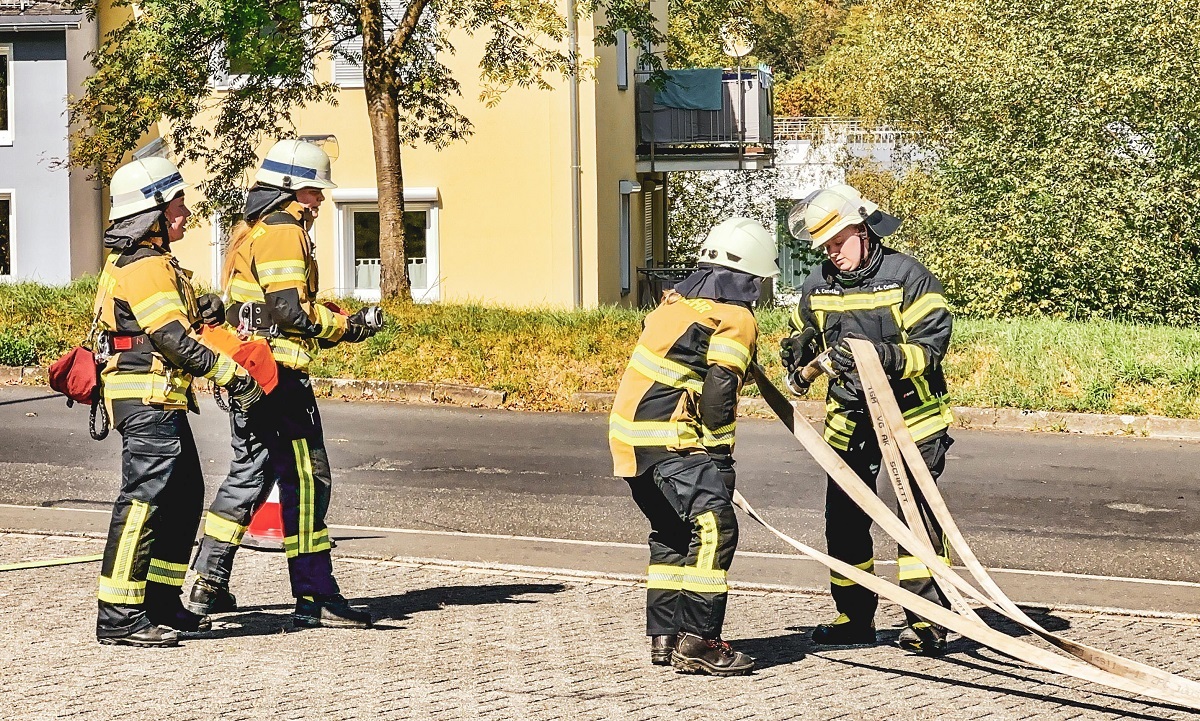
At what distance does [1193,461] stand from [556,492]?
5242 mm

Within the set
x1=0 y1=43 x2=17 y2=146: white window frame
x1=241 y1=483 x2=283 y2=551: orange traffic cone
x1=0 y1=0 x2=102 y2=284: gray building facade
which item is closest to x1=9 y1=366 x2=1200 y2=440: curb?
x1=241 y1=483 x2=283 y2=551: orange traffic cone

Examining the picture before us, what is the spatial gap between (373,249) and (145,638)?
19.6 m

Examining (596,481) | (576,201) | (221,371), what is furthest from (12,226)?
(221,371)

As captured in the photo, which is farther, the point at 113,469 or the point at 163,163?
the point at 113,469

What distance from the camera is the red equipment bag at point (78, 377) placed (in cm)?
599

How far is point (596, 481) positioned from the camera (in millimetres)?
10836

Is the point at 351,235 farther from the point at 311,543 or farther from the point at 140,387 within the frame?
the point at 140,387

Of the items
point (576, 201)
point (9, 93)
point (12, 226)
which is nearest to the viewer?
point (576, 201)

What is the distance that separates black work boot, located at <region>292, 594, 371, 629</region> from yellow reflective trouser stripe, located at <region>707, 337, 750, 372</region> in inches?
72.4

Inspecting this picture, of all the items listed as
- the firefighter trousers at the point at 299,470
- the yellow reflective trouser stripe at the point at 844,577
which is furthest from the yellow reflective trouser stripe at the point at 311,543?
the yellow reflective trouser stripe at the point at 844,577

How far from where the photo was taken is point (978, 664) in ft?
20.0

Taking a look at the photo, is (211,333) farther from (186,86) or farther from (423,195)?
(423,195)

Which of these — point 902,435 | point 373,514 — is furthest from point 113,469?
point 902,435

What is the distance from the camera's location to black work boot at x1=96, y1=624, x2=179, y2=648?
5.98 meters
